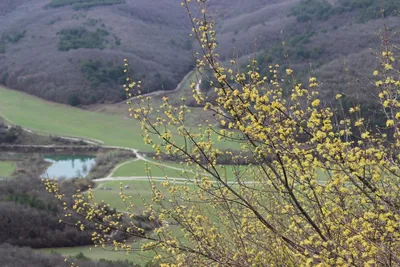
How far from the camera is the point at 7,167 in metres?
43.1

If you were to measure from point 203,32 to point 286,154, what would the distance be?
1249mm

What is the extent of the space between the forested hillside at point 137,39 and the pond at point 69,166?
1050cm

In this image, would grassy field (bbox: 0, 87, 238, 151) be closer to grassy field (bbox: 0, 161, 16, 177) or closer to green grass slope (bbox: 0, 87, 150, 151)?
green grass slope (bbox: 0, 87, 150, 151)

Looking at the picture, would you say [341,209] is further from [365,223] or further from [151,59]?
[151,59]

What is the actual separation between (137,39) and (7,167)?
46.5 m

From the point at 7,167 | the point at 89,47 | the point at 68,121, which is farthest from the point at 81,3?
the point at 7,167

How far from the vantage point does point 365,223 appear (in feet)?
13.7

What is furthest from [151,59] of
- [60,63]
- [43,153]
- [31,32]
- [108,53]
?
[43,153]

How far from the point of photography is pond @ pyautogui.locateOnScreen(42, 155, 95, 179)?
135 ft

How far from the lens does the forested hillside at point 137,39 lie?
59688 mm

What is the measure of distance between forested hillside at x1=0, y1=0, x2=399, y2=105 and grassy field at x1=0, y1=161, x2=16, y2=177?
1528 cm

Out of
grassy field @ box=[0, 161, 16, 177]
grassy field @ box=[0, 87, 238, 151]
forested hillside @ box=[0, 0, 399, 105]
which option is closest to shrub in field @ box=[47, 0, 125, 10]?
forested hillside @ box=[0, 0, 399, 105]

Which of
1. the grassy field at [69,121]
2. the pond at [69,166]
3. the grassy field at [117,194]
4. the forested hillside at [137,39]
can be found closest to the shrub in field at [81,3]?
the forested hillside at [137,39]

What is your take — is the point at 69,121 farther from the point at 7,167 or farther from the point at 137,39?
the point at 137,39
